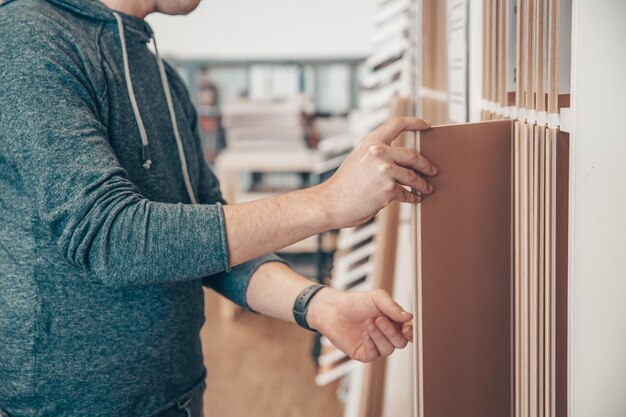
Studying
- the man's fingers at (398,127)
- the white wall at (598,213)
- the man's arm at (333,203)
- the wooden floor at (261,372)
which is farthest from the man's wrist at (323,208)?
the wooden floor at (261,372)

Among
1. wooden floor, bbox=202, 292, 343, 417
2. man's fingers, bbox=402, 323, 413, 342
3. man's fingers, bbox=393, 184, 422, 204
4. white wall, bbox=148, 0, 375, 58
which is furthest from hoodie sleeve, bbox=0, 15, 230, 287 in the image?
white wall, bbox=148, 0, 375, 58

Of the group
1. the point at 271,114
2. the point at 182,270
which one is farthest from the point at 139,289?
the point at 271,114

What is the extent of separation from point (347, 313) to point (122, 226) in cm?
41

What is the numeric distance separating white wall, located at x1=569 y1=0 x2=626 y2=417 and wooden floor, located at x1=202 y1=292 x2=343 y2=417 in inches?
88.1

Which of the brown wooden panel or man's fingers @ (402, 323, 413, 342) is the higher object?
the brown wooden panel

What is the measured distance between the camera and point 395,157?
0.89 m

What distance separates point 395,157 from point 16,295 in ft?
1.95

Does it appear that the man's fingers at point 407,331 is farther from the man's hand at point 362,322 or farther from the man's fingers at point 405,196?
the man's fingers at point 405,196

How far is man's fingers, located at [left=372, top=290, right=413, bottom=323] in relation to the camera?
108cm

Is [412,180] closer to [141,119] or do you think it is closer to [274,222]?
[274,222]

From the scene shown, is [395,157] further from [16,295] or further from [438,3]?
[438,3]

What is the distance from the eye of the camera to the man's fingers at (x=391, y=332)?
1.10 m

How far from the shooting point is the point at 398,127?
0.90m

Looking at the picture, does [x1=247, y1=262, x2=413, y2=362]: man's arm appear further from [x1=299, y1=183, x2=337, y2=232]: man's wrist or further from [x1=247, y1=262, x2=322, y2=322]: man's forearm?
[x1=299, y1=183, x2=337, y2=232]: man's wrist
